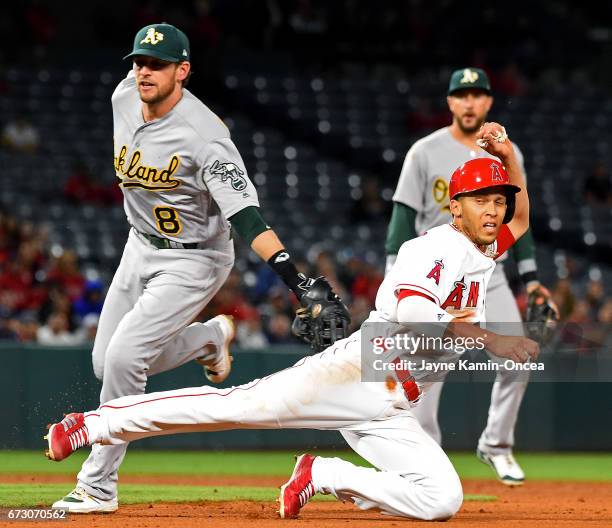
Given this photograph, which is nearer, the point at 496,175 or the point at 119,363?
the point at 496,175

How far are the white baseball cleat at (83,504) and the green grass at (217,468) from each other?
70cm

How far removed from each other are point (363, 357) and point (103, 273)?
6984mm

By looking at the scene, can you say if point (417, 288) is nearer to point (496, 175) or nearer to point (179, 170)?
point (496, 175)

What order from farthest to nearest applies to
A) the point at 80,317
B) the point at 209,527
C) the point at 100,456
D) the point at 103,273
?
the point at 103,273
the point at 80,317
the point at 100,456
the point at 209,527

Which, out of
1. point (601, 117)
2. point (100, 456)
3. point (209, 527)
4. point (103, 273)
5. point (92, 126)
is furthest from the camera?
point (601, 117)

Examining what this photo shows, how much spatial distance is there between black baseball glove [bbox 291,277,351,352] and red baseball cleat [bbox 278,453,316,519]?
1.81 feet

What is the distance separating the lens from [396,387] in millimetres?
4996

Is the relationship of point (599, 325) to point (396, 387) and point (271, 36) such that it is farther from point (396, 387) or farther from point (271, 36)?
point (271, 36)

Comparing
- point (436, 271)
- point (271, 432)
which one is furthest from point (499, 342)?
point (271, 432)

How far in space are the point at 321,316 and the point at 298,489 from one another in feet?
2.62

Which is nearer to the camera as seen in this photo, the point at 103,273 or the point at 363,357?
the point at 363,357

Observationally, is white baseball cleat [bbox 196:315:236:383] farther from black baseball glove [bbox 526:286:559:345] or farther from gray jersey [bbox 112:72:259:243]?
black baseball glove [bbox 526:286:559:345]

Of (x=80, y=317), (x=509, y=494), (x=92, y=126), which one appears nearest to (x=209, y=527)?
(x=509, y=494)

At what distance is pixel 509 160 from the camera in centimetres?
560
